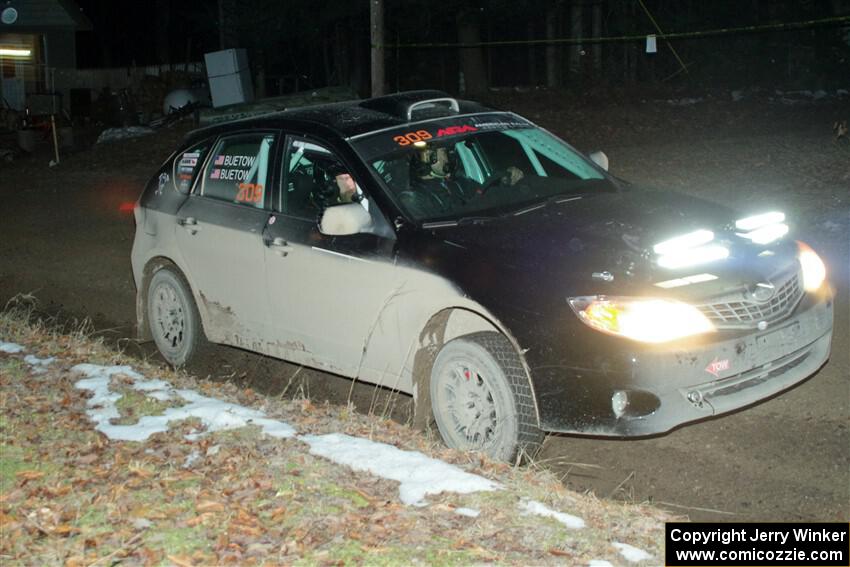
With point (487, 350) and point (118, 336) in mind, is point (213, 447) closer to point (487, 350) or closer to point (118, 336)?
point (487, 350)

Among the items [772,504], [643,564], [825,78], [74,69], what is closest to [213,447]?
[643,564]

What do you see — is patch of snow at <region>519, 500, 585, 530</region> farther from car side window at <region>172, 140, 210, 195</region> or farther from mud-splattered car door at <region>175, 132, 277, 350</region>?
car side window at <region>172, 140, 210, 195</region>

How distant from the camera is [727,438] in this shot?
20.0ft

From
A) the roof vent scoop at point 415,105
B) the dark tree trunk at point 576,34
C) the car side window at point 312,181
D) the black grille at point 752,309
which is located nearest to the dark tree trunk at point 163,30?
the dark tree trunk at point 576,34

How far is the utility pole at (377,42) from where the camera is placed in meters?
15.6

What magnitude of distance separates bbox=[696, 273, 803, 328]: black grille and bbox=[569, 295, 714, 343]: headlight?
76mm

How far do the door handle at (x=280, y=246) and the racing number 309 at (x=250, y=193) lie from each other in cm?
40

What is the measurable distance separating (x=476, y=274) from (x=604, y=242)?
26.1 inches

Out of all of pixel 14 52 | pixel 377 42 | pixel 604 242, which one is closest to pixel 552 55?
pixel 377 42

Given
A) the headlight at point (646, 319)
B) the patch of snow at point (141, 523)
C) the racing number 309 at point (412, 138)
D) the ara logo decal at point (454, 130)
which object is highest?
the ara logo decal at point (454, 130)

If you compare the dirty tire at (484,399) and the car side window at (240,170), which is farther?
the car side window at (240,170)

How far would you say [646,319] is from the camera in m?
5.22

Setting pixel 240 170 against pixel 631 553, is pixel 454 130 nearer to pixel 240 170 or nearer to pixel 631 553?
pixel 240 170

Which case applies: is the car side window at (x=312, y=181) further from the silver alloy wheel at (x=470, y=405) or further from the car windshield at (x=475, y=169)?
the silver alloy wheel at (x=470, y=405)
